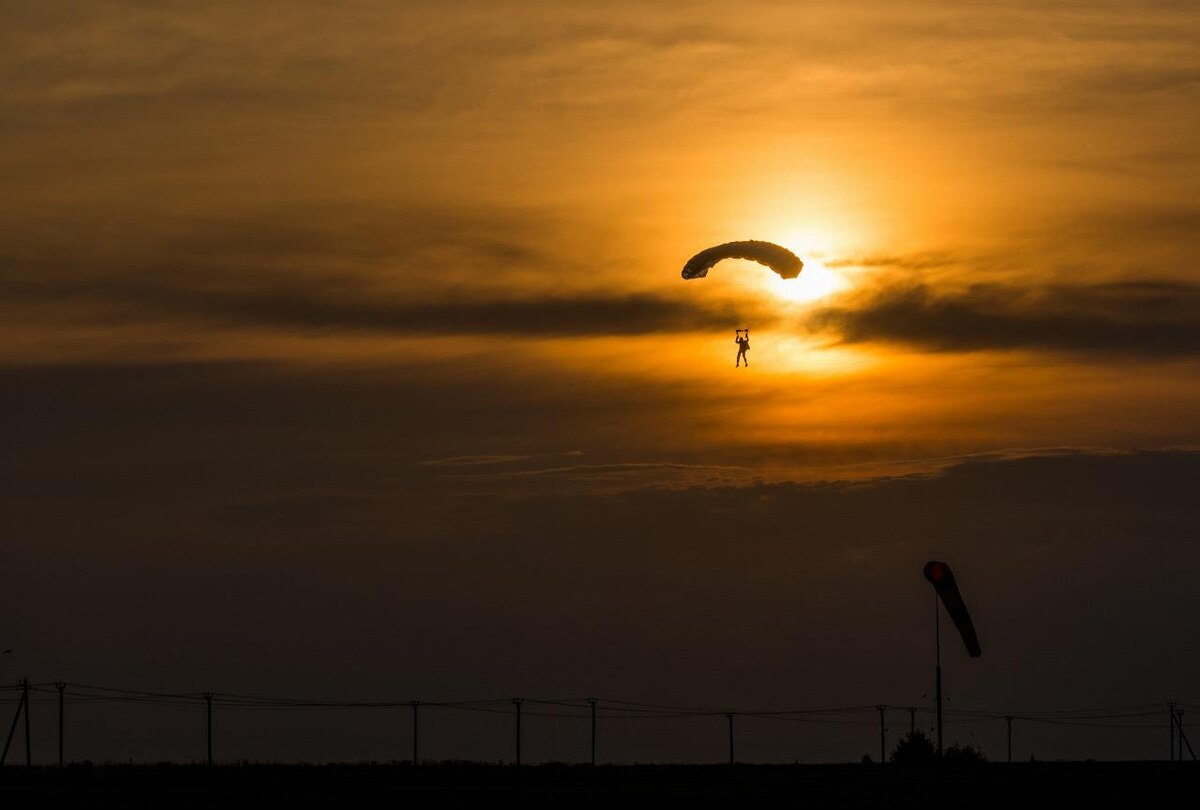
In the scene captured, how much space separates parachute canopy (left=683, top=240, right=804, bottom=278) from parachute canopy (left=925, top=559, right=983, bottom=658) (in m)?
27.3

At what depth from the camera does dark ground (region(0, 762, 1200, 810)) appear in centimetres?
4669

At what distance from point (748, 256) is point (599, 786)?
33675mm

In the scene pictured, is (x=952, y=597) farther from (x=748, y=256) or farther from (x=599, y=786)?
(x=748, y=256)

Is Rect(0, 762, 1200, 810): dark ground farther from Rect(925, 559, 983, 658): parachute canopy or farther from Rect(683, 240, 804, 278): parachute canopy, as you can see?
Rect(683, 240, 804, 278): parachute canopy

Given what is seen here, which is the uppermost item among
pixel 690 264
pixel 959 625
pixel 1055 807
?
pixel 690 264

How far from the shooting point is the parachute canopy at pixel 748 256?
8150 centimetres

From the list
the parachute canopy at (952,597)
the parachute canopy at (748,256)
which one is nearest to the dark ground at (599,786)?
the parachute canopy at (952,597)

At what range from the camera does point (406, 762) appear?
65438mm

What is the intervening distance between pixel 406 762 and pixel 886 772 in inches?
651

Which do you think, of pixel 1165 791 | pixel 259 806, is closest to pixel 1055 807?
pixel 1165 791

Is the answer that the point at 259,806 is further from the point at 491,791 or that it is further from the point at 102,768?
the point at 102,768

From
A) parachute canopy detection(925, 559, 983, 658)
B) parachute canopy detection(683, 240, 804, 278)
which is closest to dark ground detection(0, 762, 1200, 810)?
parachute canopy detection(925, 559, 983, 658)

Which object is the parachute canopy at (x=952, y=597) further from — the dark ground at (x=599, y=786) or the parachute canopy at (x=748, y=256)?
the parachute canopy at (x=748, y=256)

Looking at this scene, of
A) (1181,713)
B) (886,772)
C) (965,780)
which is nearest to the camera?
(965,780)
